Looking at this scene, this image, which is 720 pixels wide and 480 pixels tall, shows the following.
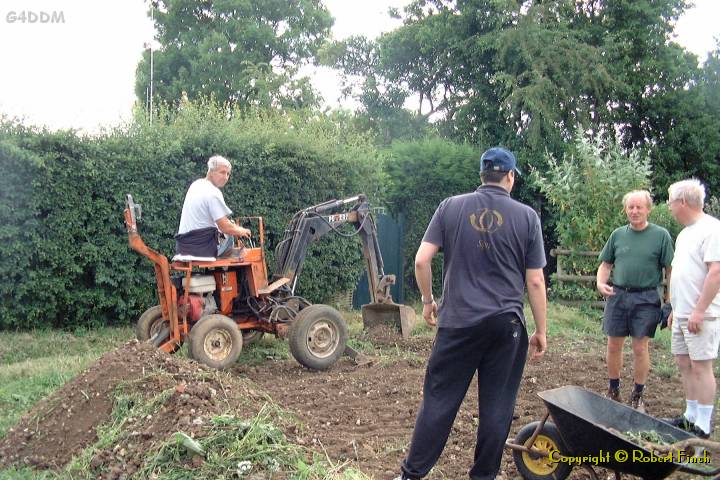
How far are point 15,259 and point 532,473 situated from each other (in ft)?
22.0

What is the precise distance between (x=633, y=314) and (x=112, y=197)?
21.2ft

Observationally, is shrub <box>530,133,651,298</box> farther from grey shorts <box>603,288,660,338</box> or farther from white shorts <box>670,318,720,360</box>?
white shorts <box>670,318,720,360</box>

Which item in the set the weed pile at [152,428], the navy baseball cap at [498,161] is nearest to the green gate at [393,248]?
the weed pile at [152,428]

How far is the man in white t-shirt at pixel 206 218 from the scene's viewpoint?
6934mm

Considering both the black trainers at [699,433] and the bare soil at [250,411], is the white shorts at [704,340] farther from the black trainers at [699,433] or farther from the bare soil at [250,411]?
the bare soil at [250,411]

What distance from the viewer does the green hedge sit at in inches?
332

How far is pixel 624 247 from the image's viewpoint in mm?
5906

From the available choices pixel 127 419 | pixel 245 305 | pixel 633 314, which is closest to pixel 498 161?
pixel 633 314

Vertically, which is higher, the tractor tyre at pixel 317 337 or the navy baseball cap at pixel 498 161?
the navy baseball cap at pixel 498 161

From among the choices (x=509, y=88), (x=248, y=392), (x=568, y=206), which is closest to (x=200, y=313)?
(x=248, y=392)

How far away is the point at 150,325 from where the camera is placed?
25.2 ft

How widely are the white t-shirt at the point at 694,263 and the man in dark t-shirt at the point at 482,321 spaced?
5.50 ft

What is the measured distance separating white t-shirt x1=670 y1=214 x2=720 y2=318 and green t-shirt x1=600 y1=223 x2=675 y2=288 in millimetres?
547

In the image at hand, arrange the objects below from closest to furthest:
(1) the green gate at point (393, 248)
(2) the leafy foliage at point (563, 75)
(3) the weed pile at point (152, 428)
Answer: (3) the weed pile at point (152, 428), (1) the green gate at point (393, 248), (2) the leafy foliage at point (563, 75)
